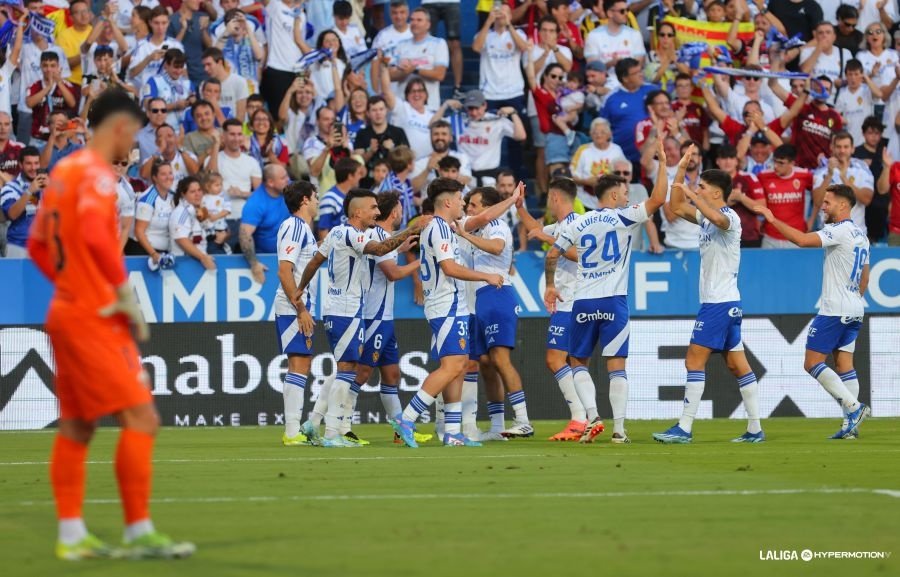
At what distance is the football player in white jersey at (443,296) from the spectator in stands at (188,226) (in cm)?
600

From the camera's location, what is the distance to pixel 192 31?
2202 centimetres

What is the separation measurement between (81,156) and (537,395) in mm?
12368

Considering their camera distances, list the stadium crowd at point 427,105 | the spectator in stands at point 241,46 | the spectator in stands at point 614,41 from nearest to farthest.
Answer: the stadium crowd at point 427,105, the spectator in stands at point 241,46, the spectator in stands at point 614,41

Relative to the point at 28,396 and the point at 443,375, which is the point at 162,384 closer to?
the point at 28,396

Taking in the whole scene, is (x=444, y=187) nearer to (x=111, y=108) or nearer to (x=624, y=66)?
(x=111, y=108)

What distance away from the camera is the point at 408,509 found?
8.87m

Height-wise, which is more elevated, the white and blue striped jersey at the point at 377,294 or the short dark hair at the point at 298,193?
the short dark hair at the point at 298,193

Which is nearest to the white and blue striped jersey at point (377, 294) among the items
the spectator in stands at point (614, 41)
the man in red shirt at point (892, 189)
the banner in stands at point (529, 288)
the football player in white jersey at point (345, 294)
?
the football player in white jersey at point (345, 294)

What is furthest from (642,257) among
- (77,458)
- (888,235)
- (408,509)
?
(77,458)

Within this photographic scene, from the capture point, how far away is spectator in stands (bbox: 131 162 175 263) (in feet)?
61.7

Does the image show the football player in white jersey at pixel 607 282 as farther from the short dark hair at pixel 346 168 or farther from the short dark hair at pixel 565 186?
the short dark hair at pixel 346 168

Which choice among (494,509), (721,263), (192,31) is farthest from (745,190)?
(494,509)

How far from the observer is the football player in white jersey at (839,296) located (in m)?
14.6

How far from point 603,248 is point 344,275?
8.64ft
